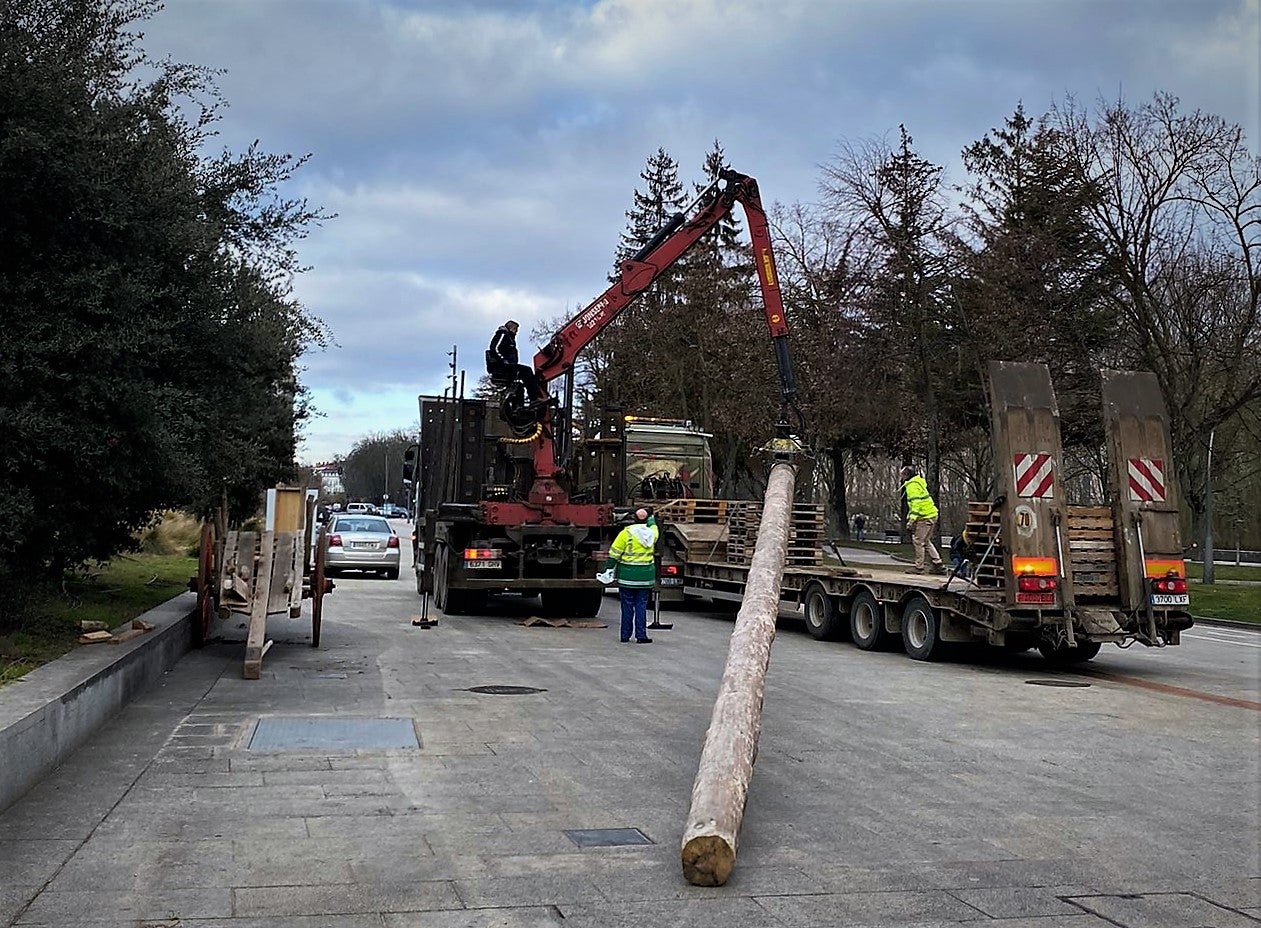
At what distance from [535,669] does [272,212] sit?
5760mm

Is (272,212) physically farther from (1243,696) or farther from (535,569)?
(1243,696)

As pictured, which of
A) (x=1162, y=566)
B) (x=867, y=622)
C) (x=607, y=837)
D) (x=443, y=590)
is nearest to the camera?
(x=607, y=837)

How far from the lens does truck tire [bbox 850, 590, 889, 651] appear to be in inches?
619

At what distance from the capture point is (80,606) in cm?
1289

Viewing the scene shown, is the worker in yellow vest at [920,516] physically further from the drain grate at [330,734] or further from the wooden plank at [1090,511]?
the drain grate at [330,734]

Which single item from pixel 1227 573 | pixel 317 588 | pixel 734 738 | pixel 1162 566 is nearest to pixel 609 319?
pixel 317 588

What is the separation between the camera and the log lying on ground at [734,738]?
5.64 m

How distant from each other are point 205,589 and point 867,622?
7953 mm

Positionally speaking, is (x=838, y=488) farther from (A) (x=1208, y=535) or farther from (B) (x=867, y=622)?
(B) (x=867, y=622)

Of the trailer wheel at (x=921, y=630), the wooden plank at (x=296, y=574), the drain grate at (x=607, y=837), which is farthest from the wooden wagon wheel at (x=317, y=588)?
the drain grate at (x=607, y=837)

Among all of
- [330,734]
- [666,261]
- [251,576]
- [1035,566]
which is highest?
[666,261]

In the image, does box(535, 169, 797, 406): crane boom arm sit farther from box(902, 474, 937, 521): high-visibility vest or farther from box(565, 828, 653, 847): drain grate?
box(565, 828, 653, 847): drain grate

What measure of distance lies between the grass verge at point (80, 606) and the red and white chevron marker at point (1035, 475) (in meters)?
9.08

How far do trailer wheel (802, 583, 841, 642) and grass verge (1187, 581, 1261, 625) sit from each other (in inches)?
380
